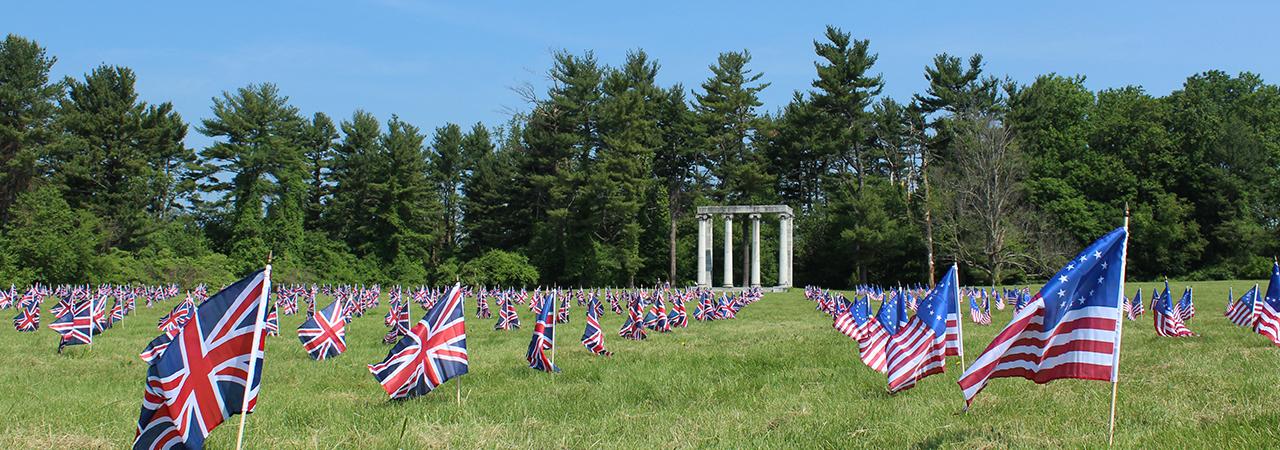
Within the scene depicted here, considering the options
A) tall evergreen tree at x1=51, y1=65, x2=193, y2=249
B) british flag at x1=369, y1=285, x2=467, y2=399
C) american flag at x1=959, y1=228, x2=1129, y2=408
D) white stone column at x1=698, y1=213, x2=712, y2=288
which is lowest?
british flag at x1=369, y1=285, x2=467, y2=399

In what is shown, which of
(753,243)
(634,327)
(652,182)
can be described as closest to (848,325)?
(634,327)

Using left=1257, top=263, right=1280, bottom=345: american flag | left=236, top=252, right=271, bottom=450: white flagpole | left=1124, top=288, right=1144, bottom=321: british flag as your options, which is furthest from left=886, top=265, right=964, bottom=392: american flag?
left=1124, top=288, right=1144, bottom=321: british flag

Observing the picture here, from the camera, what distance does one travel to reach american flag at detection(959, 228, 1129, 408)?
23.9ft

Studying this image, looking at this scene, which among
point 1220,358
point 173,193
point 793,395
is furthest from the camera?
point 173,193

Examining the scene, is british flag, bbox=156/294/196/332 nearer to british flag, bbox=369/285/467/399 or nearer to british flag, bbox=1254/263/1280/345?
british flag, bbox=369/285/467/399

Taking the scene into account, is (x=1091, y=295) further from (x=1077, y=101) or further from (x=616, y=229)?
(x=1077, y=101)

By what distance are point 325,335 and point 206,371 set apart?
11091mm

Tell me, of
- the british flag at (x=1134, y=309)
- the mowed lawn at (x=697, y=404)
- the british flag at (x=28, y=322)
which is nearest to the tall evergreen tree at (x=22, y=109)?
the british flag at (x=28, y=322)

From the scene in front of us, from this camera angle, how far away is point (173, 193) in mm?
68438

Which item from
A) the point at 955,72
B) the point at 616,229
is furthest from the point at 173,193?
the point at 955,72

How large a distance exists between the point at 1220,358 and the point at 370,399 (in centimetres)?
1126

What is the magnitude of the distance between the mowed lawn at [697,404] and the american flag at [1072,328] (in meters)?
0.61

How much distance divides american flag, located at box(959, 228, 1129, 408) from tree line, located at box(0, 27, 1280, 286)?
49.4m

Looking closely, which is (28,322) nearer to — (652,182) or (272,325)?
(272,325)
